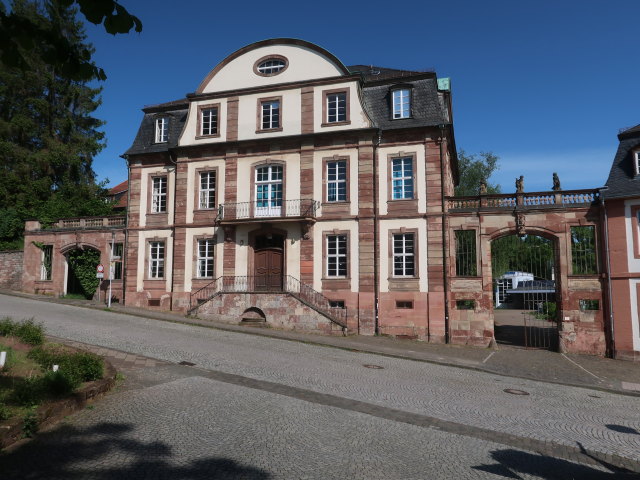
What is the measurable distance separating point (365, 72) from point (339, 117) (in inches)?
215

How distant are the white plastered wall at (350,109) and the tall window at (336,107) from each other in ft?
0.98

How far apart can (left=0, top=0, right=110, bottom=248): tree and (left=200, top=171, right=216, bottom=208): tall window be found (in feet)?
41.3

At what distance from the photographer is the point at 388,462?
6410 millimetres

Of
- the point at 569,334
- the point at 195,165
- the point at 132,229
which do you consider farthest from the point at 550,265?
the point at 132,229

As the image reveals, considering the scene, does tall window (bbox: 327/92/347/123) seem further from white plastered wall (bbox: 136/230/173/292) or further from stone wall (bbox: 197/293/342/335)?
white plastered wall (bbox: 136/230/173/292)

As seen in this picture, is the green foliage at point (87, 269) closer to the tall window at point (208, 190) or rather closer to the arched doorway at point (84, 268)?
the arched doorway at point (84, 268)

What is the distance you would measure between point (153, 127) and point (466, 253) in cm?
1745

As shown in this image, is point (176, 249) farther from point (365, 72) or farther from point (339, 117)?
point (365, 72)

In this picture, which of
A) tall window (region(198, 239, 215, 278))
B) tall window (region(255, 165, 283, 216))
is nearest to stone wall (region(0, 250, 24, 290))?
tall window (region(198, 239, 215, 278))

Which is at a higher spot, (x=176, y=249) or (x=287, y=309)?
(x=176, y=249)

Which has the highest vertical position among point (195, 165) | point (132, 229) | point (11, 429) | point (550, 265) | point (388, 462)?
point (195, 165)

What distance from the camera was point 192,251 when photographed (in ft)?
78.2

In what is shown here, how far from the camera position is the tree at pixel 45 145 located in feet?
105

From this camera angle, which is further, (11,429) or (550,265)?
(550,265)
